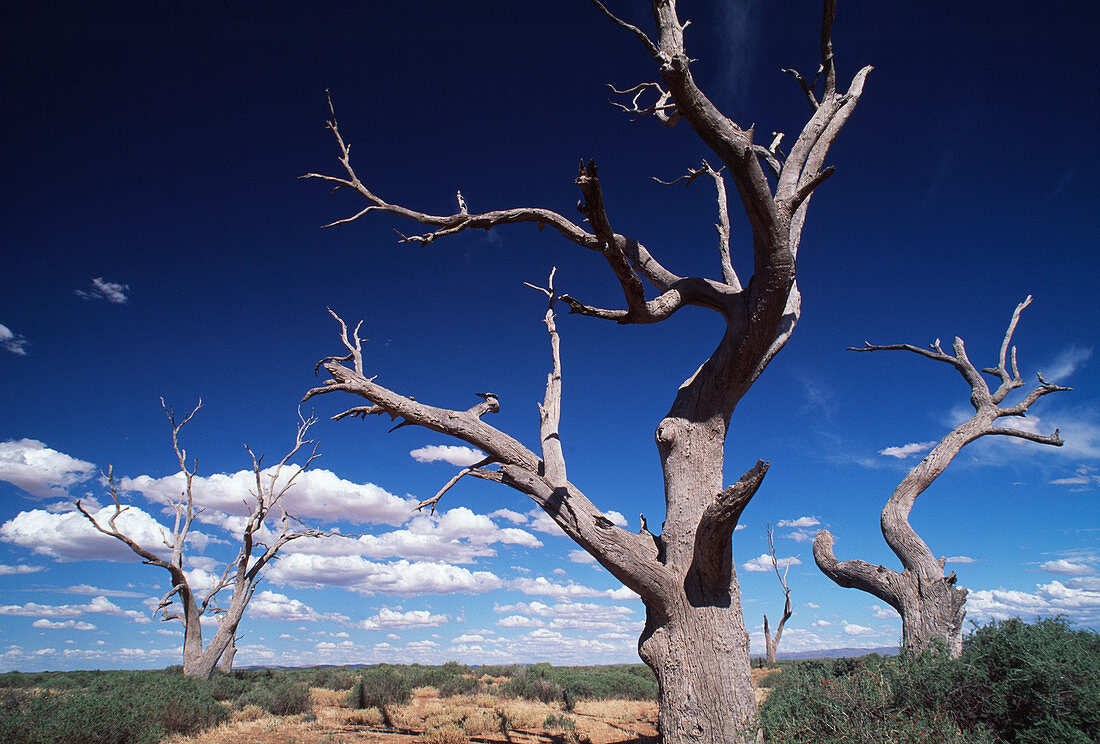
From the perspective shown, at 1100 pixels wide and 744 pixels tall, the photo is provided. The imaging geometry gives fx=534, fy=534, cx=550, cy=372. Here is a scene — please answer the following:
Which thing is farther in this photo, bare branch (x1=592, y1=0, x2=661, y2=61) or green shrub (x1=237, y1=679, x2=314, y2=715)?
green shrub (x1=237, y1=679, x2=314, y2=715)

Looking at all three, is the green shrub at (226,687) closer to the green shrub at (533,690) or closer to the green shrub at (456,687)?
the green shrub at (456,687)

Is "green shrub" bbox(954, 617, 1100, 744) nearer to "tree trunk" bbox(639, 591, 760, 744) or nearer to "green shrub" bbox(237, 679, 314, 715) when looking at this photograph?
"tree trunk" bbox(639, 591, 760, 744)

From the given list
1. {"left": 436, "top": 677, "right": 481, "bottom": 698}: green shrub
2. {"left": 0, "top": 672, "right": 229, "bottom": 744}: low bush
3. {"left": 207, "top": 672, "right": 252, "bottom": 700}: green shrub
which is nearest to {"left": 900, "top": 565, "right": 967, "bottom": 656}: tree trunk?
{"left": 0, "top": 672, "right": 229, "bottom": 744}: low bush

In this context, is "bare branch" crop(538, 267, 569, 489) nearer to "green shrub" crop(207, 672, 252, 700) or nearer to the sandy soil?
the sandy soil

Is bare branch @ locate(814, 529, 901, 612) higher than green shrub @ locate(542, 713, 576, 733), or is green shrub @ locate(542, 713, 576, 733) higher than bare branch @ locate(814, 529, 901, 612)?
bare branch @ locate(814, 529, 901, 612)

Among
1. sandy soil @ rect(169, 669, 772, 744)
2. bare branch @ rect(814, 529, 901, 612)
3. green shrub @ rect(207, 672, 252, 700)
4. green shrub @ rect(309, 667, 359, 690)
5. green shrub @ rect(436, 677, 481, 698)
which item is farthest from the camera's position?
green shrub @ rect(309, 667, 359, 690)

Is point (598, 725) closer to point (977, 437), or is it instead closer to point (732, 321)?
point (977, 437)

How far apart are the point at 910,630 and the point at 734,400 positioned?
207 inches

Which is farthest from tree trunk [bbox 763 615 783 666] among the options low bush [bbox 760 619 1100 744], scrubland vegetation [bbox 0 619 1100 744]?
low bush [bbox 760 619 1100 744]

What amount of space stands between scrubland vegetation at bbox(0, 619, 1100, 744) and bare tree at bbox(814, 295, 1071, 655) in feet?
4.41

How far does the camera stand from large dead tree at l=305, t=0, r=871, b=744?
13.0 feet

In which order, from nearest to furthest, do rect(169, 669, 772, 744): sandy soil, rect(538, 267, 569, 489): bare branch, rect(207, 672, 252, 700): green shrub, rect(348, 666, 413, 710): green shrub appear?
rect(538, 267, 569, 489): bare branch, rect(169, 669, 772, 744): sandy soil, rect(207, 672, 252, 700): green shrub, rect(348, 666, 413, 710): green shrub

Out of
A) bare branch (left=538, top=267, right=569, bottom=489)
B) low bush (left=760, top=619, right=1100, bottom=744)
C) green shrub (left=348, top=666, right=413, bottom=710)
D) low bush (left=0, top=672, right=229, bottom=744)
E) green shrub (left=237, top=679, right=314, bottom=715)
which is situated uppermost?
bare branch (left=538, top=267, right=569, bottom=489)

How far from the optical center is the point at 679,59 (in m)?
3.59
